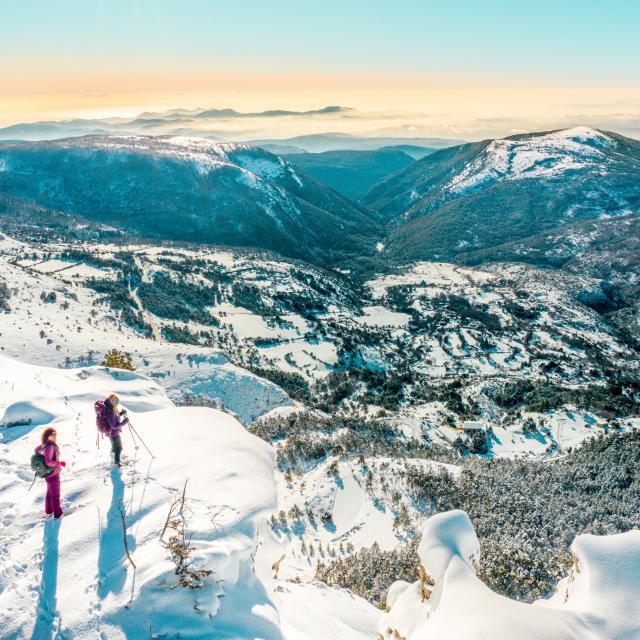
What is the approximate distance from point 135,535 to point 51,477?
204 cm

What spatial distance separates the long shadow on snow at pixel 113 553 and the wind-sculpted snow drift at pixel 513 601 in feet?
13.6

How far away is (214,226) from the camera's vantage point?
619ft

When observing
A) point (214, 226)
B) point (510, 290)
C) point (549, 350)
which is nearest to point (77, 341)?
point (549, 350)

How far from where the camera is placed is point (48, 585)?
250 inches

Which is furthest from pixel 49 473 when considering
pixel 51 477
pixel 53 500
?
pixel 53 500

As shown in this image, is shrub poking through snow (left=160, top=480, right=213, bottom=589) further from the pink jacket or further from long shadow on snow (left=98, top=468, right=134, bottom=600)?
the pink jacket

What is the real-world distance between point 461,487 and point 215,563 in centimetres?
1206

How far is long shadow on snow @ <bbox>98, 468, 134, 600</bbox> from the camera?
20.6ft

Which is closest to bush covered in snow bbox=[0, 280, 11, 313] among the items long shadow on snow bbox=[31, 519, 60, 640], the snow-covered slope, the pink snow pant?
the snow-covered slope

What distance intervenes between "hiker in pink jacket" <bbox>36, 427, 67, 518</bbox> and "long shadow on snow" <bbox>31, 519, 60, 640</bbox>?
22cm

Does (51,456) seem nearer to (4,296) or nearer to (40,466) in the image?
(40,466)

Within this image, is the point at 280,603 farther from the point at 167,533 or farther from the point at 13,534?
the point at 13,534

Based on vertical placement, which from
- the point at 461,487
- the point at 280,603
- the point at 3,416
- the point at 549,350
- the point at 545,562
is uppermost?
the point at 3,416

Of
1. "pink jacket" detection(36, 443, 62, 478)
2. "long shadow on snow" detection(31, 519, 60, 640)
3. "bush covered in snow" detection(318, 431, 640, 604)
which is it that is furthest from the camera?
"bush covered in snow" detection(318, 431, 640, 604)
